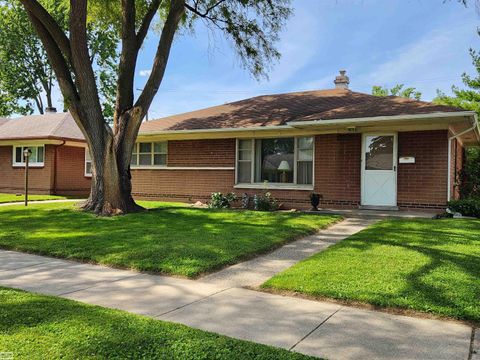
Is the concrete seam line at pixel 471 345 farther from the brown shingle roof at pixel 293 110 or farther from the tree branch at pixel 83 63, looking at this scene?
the tree branch at pixel 83 63

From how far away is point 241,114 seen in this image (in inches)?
667

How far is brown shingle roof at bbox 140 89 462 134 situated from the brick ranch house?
0.13 feet

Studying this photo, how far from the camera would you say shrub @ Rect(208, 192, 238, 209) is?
49.9ft

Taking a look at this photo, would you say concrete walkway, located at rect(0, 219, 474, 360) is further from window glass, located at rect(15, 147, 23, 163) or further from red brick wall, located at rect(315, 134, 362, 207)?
window glass, located at rect(15, 147, 23, 163)

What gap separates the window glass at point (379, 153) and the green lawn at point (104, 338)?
34.0 feet

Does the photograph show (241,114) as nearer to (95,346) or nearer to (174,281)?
(174,281)

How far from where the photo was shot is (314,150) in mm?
14164

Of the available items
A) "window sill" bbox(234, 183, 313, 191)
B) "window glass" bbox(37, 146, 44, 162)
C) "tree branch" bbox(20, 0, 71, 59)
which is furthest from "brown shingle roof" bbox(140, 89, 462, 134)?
"window glass" bbox(37, 146, 44, 162)

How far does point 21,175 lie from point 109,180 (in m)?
13.6

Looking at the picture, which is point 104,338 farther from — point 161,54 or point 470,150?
point 470,150

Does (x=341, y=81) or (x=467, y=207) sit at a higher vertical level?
(x=341, y=81)

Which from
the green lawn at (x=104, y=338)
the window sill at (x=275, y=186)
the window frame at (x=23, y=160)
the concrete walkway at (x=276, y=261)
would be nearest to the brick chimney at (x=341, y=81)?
the window sill at (x=275, y=186)

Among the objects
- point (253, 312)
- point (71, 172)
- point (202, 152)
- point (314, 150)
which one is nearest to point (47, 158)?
point (71, 172)

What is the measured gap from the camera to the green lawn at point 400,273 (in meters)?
4.77
